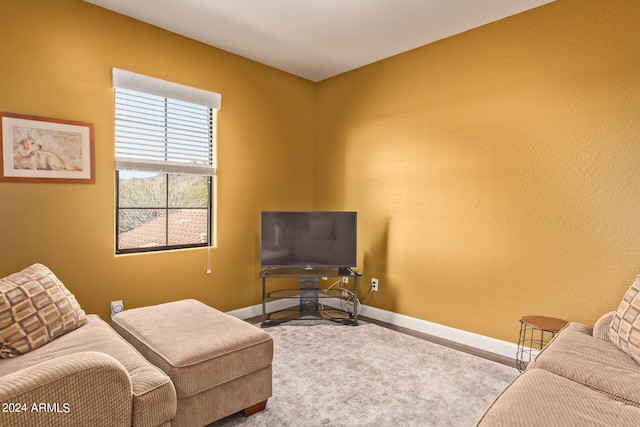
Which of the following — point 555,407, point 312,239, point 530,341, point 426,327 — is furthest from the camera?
point 312,239

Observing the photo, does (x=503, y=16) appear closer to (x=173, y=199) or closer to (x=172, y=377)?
(x=173, y=199)

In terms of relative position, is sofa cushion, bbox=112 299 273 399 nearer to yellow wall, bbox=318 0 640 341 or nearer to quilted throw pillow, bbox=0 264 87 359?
quilted throw pillow, bbox=0 264 87 359

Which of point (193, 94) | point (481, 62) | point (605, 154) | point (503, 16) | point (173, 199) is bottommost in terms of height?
point (173, 199)

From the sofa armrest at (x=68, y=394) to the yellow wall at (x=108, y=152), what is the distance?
169 cm

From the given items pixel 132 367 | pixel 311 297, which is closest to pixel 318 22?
pixel 311 297

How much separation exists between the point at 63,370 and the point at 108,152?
2.09m

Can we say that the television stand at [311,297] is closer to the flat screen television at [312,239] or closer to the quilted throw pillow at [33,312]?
the flat screen television at [312,239]

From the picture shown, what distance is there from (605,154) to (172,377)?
305 cm

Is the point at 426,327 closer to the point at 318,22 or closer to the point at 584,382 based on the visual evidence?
the point at 584,382

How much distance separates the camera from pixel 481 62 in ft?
10.2

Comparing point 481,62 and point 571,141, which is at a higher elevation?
point 481,62

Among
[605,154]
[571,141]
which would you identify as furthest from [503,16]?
[605,154]

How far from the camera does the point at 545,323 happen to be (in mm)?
2523

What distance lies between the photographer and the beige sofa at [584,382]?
1.33 metres
